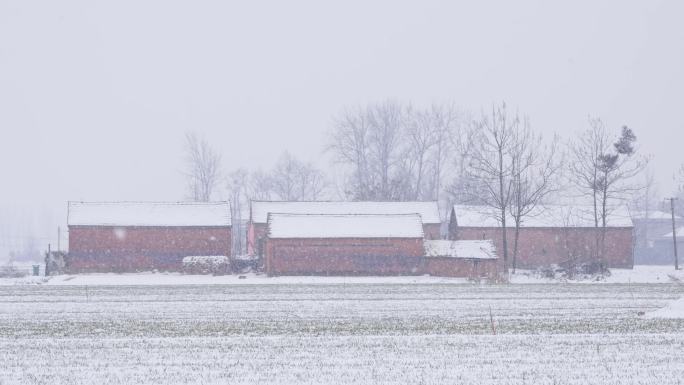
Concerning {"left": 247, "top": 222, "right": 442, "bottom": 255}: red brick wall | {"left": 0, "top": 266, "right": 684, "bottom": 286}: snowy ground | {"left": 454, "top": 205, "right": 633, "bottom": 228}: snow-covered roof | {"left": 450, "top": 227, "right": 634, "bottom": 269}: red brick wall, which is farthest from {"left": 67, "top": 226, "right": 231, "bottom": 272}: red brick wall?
{"left": 450, "top": 227, "right": 634, "bottom": 269}: red brick wall

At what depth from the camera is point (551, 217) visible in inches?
2468

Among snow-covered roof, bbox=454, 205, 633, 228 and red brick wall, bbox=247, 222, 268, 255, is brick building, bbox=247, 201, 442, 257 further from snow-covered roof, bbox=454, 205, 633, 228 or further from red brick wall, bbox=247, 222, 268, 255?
snow-covered roof, bbox=454, 205, 633, 228

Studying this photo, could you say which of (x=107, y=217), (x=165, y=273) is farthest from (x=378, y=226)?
(x=107, y=217)

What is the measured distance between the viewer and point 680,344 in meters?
18.5

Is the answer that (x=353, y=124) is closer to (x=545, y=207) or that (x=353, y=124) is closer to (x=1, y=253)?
(x=545, y=207)

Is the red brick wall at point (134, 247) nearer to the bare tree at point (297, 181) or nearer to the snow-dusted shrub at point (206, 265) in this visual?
the snow-dusted shrub at point (206, 265)

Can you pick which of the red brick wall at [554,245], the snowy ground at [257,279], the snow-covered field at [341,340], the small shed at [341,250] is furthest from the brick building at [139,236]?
the snow-covered field at [341,340]

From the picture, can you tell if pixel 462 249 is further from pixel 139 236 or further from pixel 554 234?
pixel 139 236

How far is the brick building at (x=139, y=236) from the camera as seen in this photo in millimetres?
54406

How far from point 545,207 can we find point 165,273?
27.3m

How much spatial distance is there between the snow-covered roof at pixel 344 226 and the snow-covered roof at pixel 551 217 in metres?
9.42

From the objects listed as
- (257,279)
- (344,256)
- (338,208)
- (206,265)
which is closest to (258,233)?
(338,208)

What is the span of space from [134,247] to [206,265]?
5422 millimetres

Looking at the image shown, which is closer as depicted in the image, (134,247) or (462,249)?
(462,249)
